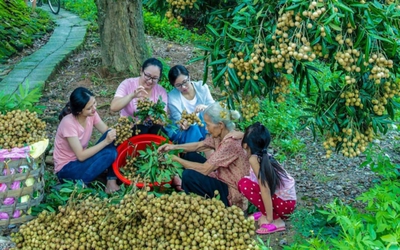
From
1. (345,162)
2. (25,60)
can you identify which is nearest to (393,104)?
(345,162)

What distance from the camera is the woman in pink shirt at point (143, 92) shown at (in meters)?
4.34

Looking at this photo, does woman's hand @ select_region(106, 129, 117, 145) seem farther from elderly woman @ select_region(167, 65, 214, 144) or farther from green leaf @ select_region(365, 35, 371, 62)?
green leaf @ select_region(365, 35, 371, 62)

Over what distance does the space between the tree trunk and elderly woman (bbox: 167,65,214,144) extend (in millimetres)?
1628

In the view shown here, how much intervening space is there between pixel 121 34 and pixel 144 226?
353 cm

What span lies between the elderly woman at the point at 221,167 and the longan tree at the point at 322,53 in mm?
606

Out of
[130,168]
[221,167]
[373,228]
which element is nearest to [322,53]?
[373,228]

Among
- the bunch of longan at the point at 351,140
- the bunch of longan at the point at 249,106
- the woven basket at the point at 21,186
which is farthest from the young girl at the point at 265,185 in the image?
the woven basket at the point at 21,186

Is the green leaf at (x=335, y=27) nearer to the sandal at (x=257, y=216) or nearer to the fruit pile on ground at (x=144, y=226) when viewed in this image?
the fruit pile on ground at (x=144, y=226)

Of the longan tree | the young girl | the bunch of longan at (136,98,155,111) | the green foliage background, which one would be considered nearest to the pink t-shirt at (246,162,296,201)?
the young girl

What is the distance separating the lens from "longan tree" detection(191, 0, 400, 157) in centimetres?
252

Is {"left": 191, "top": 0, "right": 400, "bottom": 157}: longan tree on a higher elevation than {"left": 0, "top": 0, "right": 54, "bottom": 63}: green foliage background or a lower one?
higher

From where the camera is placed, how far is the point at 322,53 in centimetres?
262

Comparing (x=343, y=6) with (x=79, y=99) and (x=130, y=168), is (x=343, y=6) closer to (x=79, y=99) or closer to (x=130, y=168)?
(x=79, y=99)

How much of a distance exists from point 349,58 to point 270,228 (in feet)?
5.20
